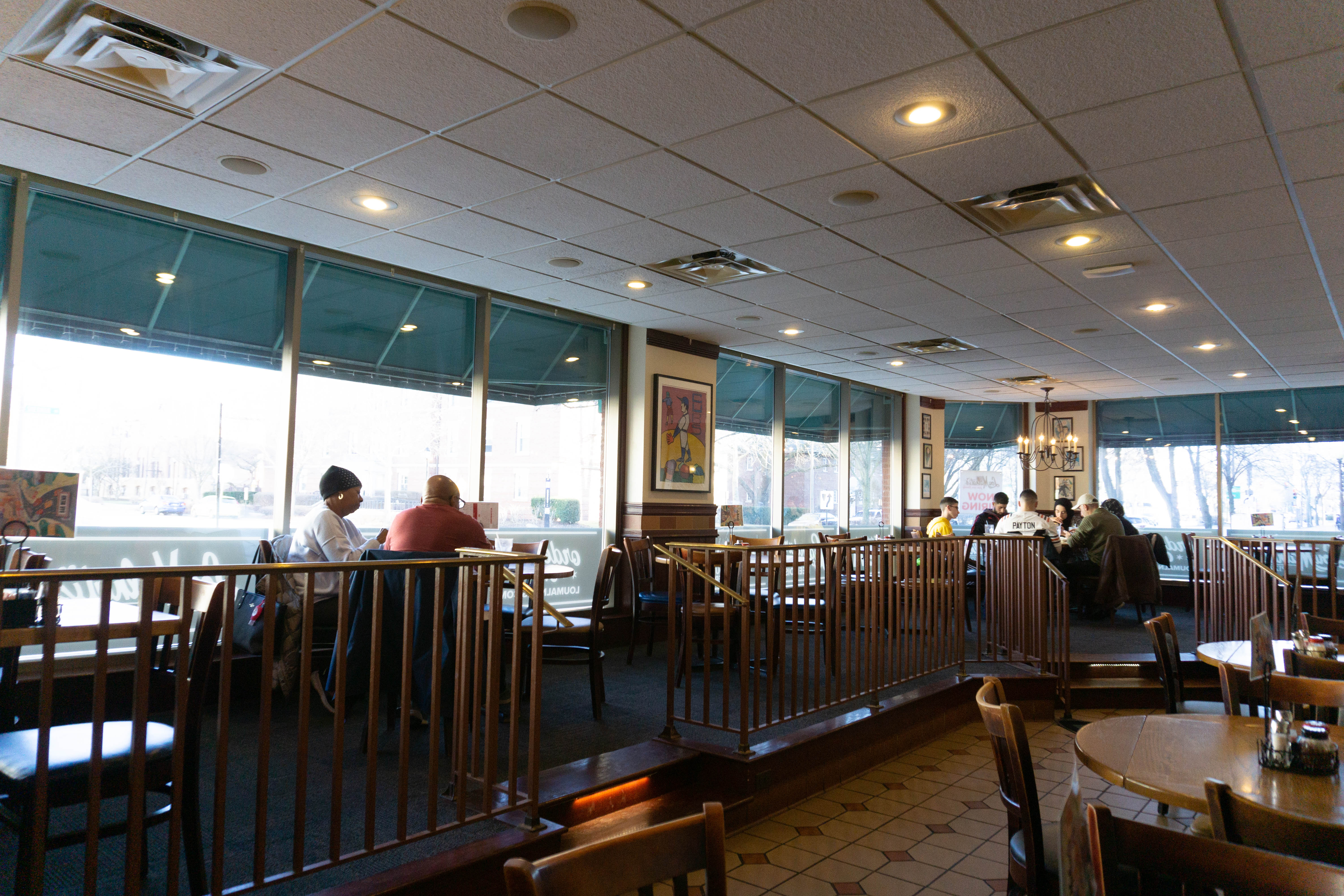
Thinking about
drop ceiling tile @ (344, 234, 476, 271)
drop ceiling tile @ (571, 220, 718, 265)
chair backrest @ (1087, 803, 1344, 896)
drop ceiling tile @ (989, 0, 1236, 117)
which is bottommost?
chair backrest @ (1087, 803, 1344, 896)

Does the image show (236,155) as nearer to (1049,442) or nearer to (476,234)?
(476,234)

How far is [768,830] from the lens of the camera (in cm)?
383

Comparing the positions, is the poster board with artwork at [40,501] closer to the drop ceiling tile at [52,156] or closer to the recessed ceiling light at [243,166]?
the drop ceiling tile at [52,156]

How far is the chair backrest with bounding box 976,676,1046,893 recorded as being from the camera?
2.26 m

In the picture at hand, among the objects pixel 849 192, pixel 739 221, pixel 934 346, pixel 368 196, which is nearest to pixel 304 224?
pixel 368 196

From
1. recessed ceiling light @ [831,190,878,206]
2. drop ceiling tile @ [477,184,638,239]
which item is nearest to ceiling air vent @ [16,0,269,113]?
drop ceiling tile @ [477,184,638,239]

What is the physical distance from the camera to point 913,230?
476 cm

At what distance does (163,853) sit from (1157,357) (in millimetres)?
8927

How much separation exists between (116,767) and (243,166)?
291cm

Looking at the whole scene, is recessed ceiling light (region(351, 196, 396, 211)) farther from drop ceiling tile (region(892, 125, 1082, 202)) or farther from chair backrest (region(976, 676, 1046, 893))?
chair backrest (region(976, 676, 1046, 893))

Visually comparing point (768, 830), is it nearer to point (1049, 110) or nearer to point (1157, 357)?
point (1049, 110)

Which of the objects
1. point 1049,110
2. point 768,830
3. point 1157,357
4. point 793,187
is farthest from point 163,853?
point 1157,357

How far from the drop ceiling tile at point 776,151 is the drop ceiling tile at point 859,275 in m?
1.51

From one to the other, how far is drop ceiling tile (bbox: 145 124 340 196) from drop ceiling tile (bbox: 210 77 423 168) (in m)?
0.09
